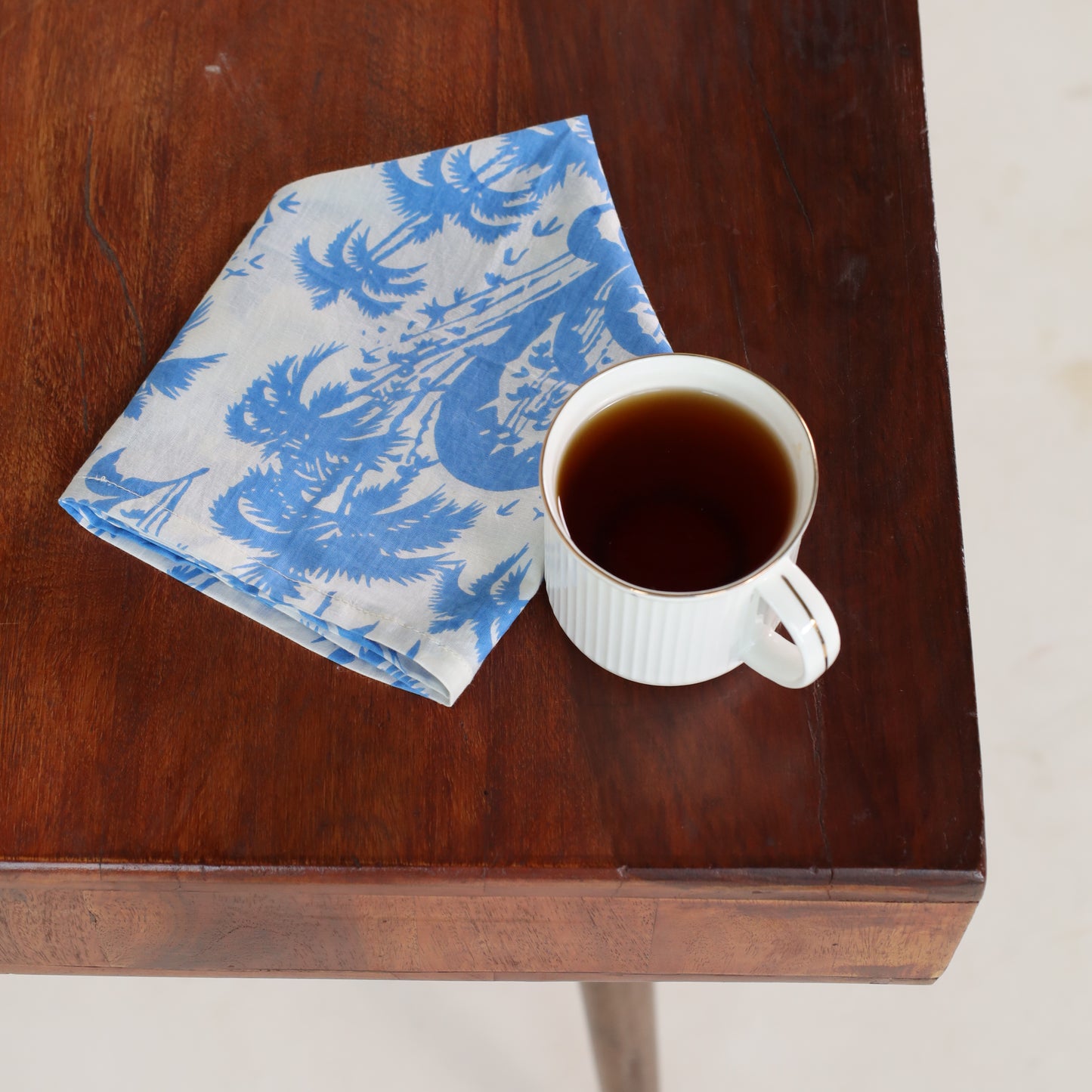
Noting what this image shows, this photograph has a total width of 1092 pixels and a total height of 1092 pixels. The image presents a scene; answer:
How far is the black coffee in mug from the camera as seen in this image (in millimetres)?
466

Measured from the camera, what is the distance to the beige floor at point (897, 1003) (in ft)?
3.05

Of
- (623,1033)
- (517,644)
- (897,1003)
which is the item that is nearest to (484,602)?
(517,644)

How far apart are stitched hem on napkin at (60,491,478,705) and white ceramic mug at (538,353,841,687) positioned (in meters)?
0.06

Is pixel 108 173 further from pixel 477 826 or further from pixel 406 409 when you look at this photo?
pixel 477 826

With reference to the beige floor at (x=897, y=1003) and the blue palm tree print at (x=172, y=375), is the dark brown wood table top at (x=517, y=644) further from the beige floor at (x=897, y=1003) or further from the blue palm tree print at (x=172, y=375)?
the beige floor at (x=897, y=1003)

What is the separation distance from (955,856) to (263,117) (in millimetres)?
522

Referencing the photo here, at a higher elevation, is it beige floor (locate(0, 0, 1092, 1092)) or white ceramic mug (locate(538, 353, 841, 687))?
white ceramic mug (locate(538, 353, 841, 687))

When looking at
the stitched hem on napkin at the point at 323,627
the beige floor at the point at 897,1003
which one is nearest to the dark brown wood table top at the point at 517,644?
the stitched hem on napkin at the point at 323,627

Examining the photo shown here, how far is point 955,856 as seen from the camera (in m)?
0.47

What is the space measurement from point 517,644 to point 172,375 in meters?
0.21

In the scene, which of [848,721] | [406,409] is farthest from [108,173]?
[848,721]

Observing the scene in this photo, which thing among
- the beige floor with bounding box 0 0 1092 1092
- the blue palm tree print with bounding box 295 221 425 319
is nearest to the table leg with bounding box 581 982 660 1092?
the beige floor with bounding box 0 0 1092 1092

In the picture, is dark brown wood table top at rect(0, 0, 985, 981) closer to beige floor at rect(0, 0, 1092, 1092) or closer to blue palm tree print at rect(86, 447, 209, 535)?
blue palm tree print at rect(86, 447, 209, 535)

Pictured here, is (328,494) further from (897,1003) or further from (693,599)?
(897,1003)
